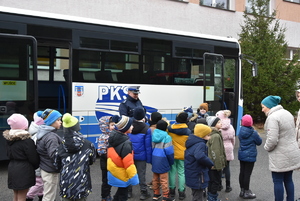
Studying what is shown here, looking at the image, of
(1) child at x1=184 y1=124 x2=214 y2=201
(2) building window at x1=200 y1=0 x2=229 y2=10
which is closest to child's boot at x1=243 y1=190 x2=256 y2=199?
(1) child at x1=184 y1=124 x2=214 y2=201

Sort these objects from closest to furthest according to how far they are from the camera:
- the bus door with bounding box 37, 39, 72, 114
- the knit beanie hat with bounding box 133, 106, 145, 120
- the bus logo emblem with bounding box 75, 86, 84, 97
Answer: the knit beanie hat with bounding box 133, 106, 145, 120 → the bus logo emblem with bounding box 75, 86, 84, 97 → the bus door with bounding box 37, 39, 72, 114

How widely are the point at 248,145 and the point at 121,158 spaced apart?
7.81ft

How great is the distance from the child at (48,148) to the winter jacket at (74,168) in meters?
0.37

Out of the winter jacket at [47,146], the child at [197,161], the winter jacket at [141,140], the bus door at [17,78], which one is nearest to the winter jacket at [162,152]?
the winter jacket at [141,140]

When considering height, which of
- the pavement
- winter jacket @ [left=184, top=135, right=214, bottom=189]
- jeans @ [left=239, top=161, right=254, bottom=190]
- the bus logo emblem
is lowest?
the pavement

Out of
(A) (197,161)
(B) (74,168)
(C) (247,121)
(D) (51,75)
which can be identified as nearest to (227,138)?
(C) (247,121)

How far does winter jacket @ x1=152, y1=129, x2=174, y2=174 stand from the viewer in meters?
5.09

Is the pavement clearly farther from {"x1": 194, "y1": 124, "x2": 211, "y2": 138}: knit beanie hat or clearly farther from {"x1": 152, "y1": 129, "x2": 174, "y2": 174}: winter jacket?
{"x1": 194, "y1": 124, "x2": 211, "y2": 138}: knit beanie hat

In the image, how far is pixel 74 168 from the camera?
12.6ft

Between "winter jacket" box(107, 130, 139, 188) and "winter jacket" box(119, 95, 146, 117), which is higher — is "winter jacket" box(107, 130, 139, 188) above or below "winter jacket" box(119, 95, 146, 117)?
below

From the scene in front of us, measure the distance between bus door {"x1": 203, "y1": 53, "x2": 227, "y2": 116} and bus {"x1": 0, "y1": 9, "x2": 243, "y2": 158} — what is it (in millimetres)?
29

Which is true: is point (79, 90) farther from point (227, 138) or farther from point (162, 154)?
point (227, 138)

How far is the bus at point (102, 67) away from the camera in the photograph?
6844mm

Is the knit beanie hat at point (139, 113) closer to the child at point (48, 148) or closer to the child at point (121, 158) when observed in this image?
the child at point (121, 158)
